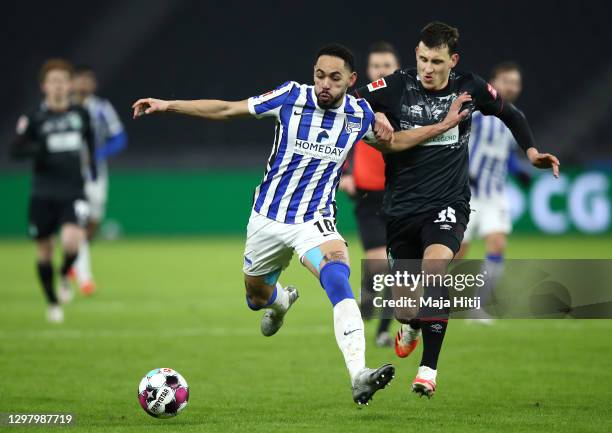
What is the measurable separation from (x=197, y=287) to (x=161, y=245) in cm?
673

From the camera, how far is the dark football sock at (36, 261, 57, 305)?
1155cm

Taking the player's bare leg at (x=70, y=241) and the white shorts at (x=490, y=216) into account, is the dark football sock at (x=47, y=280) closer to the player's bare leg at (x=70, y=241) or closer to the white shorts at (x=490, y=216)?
the player's bare leg at (x=70, y=241)

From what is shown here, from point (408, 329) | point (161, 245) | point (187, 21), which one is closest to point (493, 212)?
point (408, 329)

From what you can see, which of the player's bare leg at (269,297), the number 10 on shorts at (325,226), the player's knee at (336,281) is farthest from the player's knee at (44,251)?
the player's knee at (336,281)

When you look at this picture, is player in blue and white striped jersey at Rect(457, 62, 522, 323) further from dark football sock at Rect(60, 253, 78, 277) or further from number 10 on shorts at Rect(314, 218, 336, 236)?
number 10 on shorts at Rect(314, 218, 336, 236)

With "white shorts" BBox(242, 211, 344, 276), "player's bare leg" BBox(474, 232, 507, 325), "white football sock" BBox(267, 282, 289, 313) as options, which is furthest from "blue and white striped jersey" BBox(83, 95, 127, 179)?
"white shorts" BBox(242, 211, 344, 276)

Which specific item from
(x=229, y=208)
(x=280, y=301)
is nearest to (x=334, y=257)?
(x=280, y=301)

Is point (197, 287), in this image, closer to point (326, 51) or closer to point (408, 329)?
point (408, 329)

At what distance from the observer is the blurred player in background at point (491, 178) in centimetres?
1139

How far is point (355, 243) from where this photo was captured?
20875mm

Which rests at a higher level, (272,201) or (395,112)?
(395,112)

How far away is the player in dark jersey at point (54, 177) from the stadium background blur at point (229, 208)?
758mm

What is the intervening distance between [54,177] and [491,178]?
471cm

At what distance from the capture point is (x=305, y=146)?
6.86 meters
